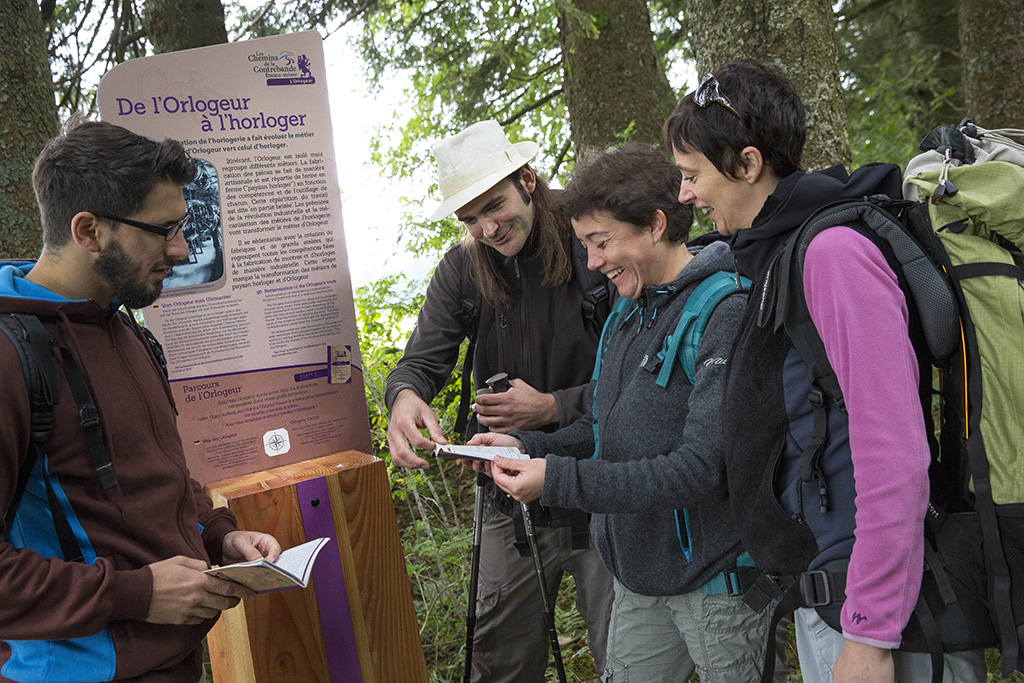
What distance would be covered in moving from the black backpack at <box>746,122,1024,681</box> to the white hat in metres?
1.47

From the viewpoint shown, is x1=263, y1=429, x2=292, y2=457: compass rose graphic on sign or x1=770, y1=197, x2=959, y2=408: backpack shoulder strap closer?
x1=770, y1=197, x2=959, y2=408: backpack shoulder strap

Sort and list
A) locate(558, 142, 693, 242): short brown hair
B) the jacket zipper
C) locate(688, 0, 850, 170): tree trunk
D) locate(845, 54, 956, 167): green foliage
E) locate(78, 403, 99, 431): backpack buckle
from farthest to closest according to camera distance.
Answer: locate(845, 54, 956, 167): green foliage → locate(688, 0, 850, 170): tree trunk → the jacket zipper → locate(558, 142, 693, 242): short brown hair → locate(78, 403, 99, 431): backpack buckle

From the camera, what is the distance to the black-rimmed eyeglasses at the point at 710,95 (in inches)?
73.7

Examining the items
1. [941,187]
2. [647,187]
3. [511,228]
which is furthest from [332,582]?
[941,187]

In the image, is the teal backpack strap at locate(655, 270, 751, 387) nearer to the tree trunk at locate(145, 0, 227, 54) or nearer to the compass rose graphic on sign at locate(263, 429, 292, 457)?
the compass rose graphic on sign at locate(263, 429, 292, 457)

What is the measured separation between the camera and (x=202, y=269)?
8.77ft

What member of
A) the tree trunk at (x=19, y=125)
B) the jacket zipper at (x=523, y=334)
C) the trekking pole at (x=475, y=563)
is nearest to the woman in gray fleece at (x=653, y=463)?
the jacket zipper at (x=523, y=334)

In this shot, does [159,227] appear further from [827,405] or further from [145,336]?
[827,405]

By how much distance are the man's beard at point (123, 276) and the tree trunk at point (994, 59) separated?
260 inches

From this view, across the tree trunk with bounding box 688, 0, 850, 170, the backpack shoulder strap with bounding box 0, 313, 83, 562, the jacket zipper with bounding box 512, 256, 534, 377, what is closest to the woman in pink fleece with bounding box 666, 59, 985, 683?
the jacket zipper with bounding box 512, 256, 534, 377

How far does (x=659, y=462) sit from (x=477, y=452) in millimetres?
585

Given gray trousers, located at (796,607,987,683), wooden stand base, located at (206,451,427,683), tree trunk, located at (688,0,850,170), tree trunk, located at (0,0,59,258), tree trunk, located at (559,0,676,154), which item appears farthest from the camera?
tree trunk, located at (559,0,676,154)

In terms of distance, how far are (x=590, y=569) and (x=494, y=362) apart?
0.89 metres

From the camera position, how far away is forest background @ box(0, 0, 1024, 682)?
3639 mm
